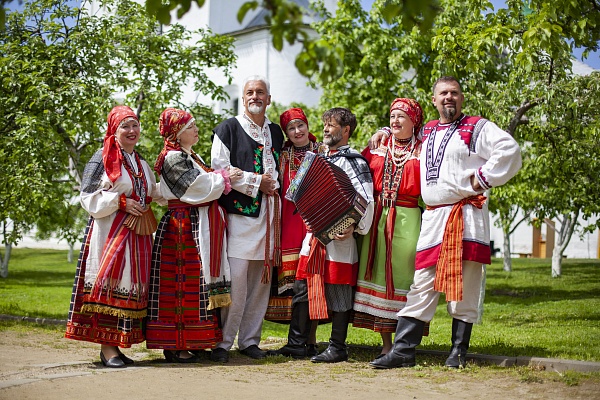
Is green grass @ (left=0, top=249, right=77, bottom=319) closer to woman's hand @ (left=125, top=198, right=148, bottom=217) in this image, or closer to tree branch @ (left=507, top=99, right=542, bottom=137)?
woman's hand @ (left=125, top=198, right=148, bottom=217)

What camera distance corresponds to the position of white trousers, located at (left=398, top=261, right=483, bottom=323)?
18.4 ft

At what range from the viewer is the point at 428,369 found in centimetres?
562

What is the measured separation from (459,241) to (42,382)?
9.83 feet

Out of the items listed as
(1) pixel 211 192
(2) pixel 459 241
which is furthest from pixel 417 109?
(1) pixel 211 192

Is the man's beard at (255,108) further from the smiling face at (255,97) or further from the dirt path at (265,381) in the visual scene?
the dirt path at (265,381)

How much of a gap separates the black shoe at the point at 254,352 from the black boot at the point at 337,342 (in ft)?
1.72

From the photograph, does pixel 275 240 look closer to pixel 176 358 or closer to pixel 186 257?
pixel 186 257

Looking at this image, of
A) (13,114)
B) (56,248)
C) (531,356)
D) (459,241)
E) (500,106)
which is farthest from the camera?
(56,248)

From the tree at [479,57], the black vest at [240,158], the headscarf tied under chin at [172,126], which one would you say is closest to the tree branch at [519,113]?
the tree at [479,57]

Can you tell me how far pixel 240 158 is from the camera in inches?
255

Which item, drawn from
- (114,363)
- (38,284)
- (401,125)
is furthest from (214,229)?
(38,284)

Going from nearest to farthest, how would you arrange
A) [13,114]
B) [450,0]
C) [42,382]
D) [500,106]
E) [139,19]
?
1. [42,382]
2. [13,114]
3. [500,106]
4. [139,19]
5. [450,0]

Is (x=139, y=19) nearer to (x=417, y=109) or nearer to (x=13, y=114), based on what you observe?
(x=13, y=114)

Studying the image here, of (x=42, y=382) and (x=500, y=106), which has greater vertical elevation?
(x=500, y=106)
